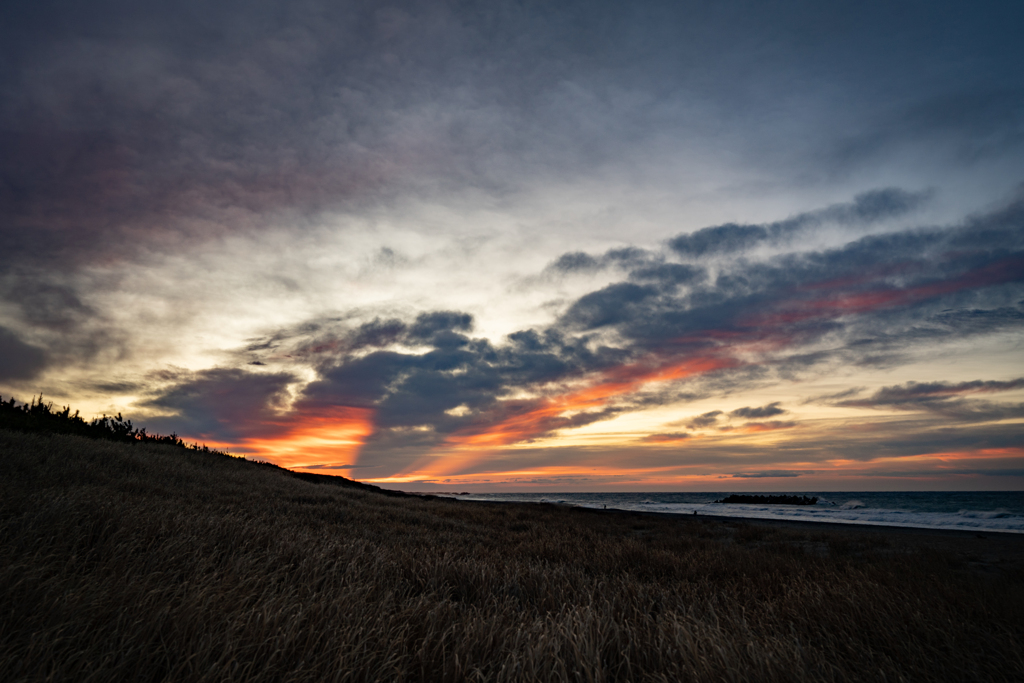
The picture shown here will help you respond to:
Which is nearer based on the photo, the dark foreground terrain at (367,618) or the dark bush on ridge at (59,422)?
the dark foreground terrain at (367,618)

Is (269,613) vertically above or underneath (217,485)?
underneath

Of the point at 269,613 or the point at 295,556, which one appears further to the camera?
the point at 295,556

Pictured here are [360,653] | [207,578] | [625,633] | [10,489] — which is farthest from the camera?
[10,489]

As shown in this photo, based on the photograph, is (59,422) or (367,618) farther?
(59,422)

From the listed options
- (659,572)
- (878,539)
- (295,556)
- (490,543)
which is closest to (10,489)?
(295,556)

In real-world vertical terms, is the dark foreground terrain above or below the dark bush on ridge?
below

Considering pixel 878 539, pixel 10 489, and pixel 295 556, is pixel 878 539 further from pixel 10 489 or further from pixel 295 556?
pixel 10 489

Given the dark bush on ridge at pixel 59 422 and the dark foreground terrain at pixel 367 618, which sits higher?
the dark bush on ridge at pixel 59 422

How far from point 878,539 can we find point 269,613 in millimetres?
20627

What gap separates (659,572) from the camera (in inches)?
293

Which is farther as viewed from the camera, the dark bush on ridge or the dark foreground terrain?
the dark bush on ridge

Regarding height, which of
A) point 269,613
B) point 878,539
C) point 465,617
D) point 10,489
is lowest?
point 878,539

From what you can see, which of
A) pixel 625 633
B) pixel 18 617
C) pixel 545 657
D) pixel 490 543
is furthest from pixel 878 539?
pixel 18 617

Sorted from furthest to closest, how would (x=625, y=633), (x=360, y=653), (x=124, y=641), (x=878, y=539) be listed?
(x=878, y=539)
(x=625, y=633)
(x=360, y=653)
(x=124, y=641)
